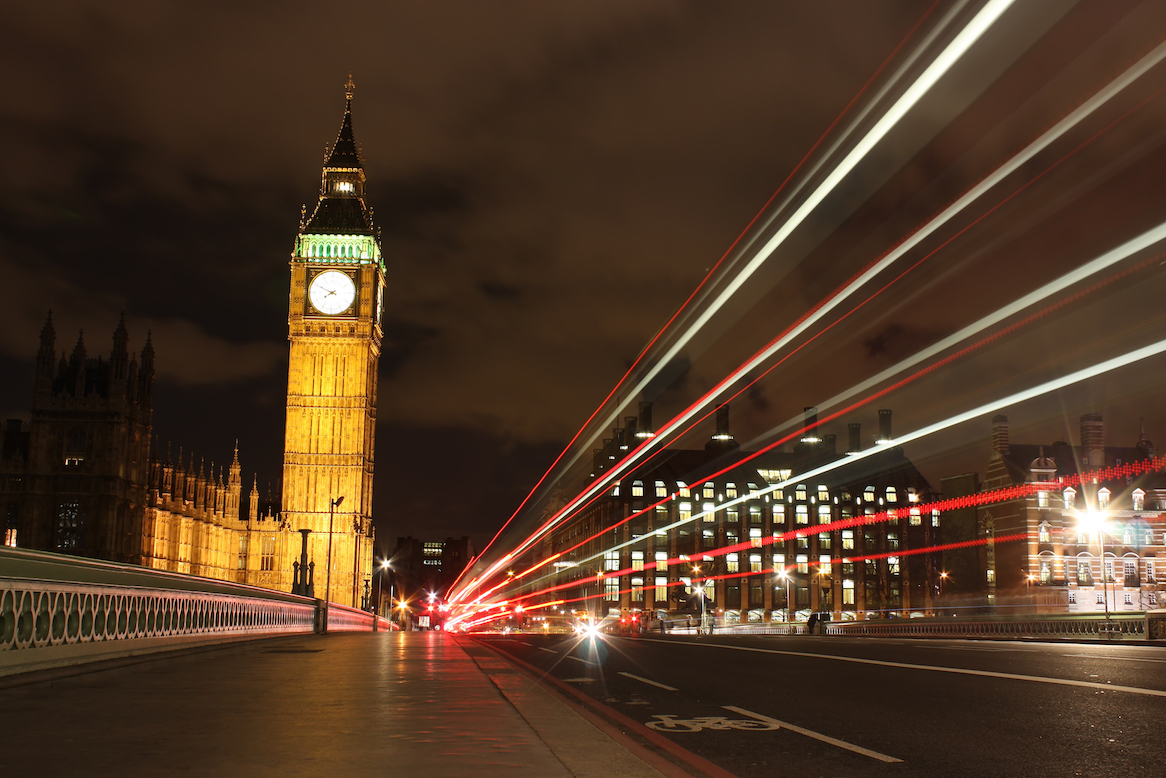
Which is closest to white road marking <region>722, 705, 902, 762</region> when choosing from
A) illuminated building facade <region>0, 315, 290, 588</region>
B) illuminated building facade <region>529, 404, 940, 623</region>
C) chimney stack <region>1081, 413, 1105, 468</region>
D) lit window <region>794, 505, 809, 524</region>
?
illuminated building facade <region>0, 315, 290, 588</region>

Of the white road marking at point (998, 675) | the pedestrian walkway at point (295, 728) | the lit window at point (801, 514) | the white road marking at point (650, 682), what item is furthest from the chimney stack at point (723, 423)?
the pedestrian walkway at point (295, 728)

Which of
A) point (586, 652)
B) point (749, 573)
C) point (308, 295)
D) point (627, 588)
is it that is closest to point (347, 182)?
point (308, 295)

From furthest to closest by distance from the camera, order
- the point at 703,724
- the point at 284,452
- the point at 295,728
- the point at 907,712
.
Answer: the point at 284,452, the point at 907,712, the point at 703,724, the point at 295,728

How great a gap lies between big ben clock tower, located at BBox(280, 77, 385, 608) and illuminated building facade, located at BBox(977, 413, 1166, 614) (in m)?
60.8

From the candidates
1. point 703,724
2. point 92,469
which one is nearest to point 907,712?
point 703,724

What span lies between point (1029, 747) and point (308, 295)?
10371 centimetres

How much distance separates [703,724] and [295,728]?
362 centimetres

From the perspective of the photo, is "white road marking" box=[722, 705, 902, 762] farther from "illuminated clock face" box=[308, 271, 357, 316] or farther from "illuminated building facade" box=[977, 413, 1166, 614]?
"illuminated clock face" box=[308, 271, 357, 316]

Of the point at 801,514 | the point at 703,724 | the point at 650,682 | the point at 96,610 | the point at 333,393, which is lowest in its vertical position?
the point at 650,682

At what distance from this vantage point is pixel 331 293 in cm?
10575

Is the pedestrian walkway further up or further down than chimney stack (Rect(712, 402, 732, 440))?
further down

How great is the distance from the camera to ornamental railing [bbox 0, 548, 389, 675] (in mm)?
11805

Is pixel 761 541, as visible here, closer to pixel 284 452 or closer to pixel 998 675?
pixel 284 452

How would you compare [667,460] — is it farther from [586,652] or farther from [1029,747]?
[1029,747]
